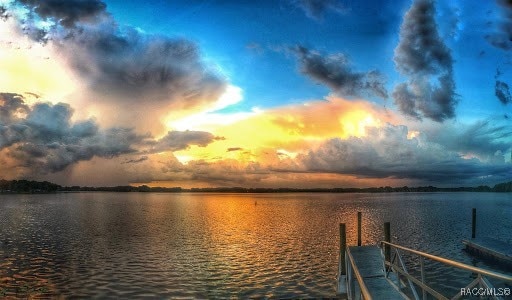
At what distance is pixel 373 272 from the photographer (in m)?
17.5

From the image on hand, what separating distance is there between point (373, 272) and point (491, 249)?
19008mm

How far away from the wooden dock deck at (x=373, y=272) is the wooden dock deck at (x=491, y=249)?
13912mm

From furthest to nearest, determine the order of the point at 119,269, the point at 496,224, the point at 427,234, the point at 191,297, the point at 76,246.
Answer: the point at 496,224
the point at 427,234
the point at 76,246
the point at 119,269
the point at 191,297

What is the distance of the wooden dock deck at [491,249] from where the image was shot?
28.2 meters

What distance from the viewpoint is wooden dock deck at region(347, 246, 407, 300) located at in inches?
548

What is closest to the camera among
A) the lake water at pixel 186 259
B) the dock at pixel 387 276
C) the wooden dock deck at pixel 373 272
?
the dock at pixel 387 276

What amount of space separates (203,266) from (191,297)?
806 cm

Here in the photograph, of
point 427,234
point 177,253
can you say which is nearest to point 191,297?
point 177,253

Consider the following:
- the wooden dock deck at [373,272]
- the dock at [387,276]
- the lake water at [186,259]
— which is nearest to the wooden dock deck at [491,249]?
the dock at [387,276]

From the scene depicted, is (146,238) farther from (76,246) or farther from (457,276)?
(457,276)

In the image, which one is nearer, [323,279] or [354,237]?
→ [323,279]

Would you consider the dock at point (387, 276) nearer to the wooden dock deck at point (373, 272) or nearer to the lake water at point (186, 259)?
the wooden dock deck at point (373, 272)

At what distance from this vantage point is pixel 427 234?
154 feet

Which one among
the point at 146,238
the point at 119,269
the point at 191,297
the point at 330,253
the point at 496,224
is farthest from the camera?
the point at 496,224
